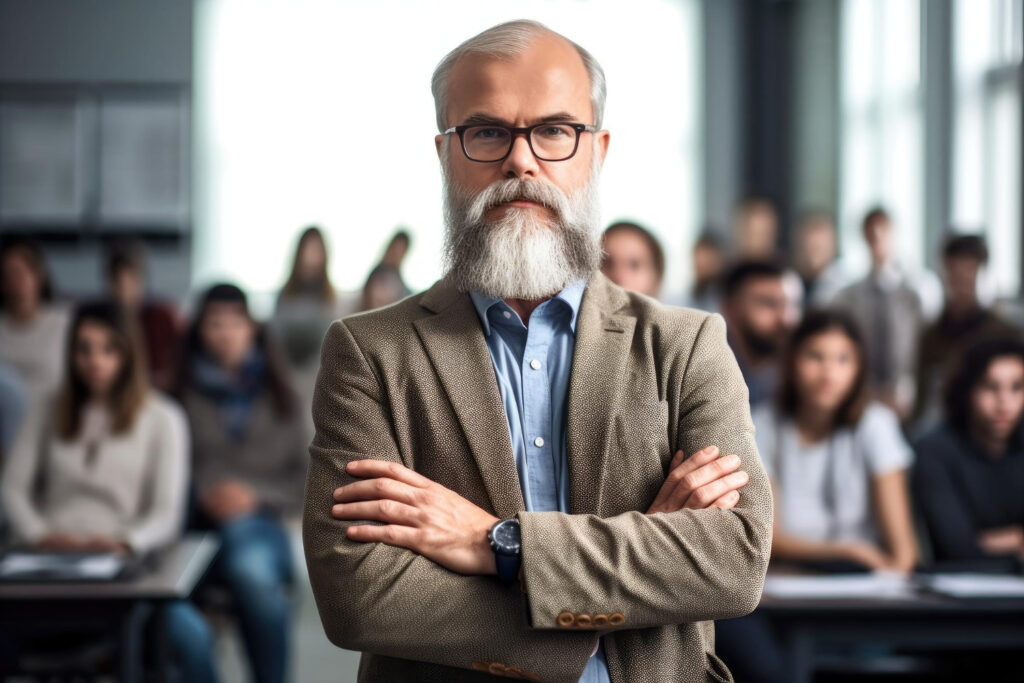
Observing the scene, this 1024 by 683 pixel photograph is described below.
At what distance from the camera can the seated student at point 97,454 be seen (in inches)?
145

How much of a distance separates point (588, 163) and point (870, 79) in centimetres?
820

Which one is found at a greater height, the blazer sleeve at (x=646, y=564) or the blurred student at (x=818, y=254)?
the blurred student at (x=818, y=254)

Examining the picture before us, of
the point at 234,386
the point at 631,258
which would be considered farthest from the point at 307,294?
the point at 631,258

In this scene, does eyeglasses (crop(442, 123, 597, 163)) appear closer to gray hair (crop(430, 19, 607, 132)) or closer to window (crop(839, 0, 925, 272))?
gray hair (crop(430, 19, 607, 132))

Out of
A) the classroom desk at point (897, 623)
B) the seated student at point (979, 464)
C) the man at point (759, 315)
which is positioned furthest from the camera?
the man at point (759, 315)

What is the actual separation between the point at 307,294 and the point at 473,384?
14.2 ft

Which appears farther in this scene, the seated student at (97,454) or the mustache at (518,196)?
the seated student at (97,454)

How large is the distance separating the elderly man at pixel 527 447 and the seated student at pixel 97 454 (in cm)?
234

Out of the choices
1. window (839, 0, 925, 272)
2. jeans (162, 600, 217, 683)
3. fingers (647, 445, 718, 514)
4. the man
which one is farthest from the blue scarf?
window (839, 0, 925, 272)

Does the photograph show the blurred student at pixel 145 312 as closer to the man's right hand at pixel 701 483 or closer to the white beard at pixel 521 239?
the white beard at pixel 521 239

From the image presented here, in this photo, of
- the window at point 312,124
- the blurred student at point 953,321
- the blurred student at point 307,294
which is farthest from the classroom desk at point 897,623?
the window at point 312,124

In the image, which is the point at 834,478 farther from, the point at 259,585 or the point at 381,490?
the point at 381,490

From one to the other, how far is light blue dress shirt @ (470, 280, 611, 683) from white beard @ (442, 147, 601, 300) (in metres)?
0.04

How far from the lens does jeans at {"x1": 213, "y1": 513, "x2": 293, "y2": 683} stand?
3756mm
